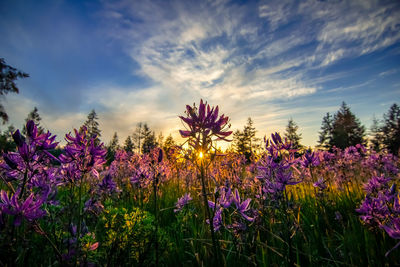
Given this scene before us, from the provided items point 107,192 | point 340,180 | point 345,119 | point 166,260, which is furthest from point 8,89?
point 345,119

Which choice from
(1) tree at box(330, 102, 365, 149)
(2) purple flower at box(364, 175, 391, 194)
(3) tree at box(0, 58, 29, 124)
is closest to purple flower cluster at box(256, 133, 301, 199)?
(2) purple flower at box(364, 175, 391, 194)

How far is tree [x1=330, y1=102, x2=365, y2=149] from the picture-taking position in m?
44.9

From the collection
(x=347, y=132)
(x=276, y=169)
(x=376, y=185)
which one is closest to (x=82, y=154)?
(x=276, y=169)

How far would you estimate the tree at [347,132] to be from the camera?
4491 cm

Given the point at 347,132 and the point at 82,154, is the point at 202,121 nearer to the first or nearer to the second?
the point at 82,154

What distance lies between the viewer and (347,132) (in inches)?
1890

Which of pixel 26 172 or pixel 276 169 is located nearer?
pixel 26 172

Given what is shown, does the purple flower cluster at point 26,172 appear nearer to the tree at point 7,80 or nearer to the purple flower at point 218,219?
the purple flower at point 218,219

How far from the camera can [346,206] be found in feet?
11.3

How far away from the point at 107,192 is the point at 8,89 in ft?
99.1

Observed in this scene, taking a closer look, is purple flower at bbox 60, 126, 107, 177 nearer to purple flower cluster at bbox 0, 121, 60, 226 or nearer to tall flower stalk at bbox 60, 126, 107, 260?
tall flower stalk at bbox 60, 126, 107, 260

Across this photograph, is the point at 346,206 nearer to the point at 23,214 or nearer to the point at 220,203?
the point at 220,203

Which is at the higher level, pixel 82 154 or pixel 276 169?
pixel 82 154

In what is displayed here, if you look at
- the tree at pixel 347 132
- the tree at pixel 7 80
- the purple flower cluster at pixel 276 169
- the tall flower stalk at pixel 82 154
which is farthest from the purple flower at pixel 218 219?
the tree at pixel 347 132
